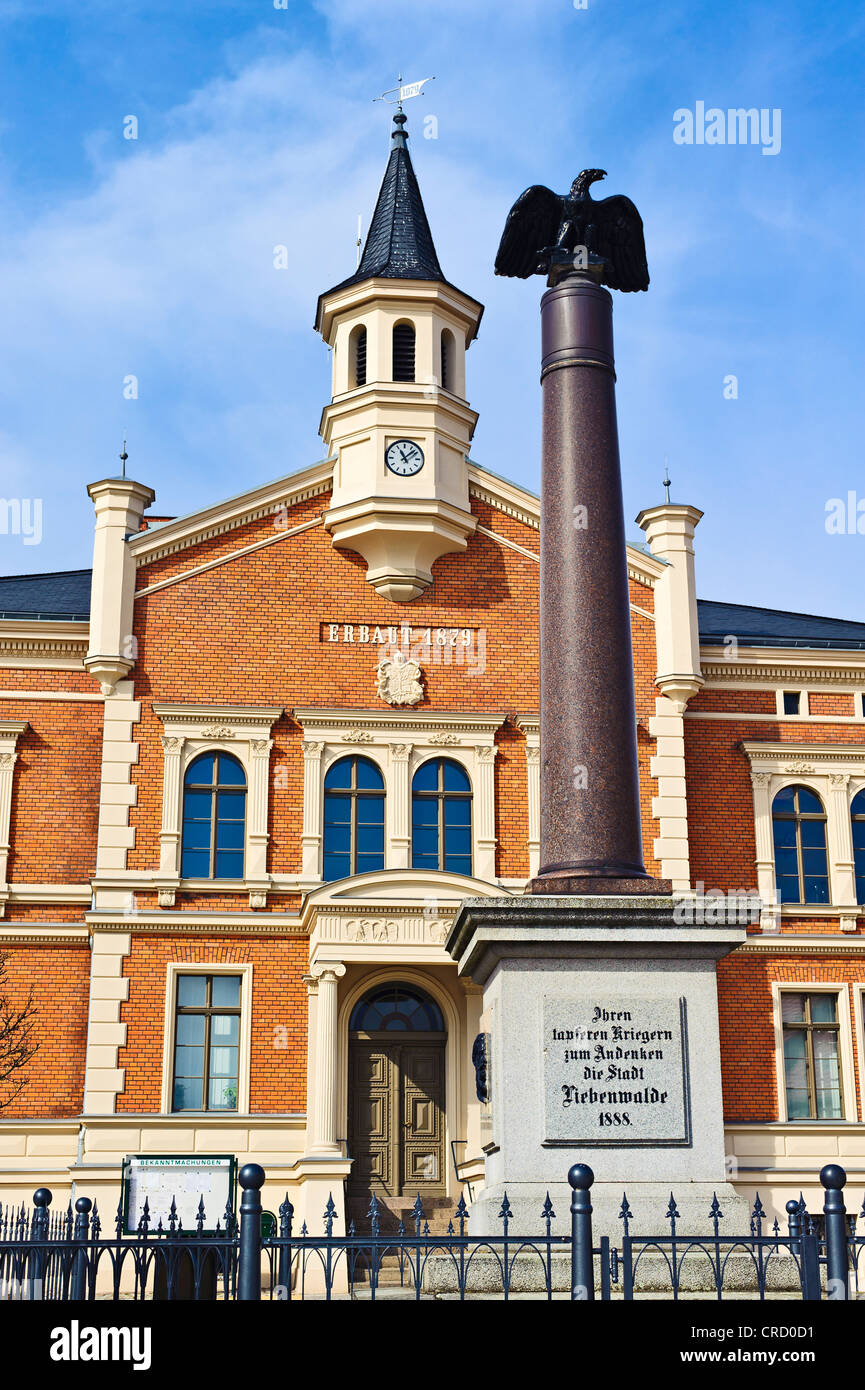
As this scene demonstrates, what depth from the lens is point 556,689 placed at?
427 inches

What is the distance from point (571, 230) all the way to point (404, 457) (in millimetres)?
10155

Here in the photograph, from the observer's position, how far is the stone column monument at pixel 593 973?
941 centimetres

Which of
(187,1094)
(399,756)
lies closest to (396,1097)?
(187,1094)

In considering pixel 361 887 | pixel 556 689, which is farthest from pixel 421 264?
pixel 556 689

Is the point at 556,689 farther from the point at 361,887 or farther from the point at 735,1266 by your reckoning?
the point at 361,887

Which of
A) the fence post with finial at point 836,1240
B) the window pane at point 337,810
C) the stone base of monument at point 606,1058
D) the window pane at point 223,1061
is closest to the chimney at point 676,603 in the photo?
the window pane at point 337,810

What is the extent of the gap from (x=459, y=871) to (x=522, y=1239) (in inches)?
531

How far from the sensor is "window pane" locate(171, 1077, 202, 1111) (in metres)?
19.7

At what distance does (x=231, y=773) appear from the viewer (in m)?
20.9

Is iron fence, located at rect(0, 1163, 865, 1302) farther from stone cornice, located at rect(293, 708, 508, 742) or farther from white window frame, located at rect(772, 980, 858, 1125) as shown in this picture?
white window frame, located at rect(772, 980, 858, 1125)

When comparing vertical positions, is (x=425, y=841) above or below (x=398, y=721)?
below

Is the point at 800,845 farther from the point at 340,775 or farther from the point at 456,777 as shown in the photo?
the point at 340,775

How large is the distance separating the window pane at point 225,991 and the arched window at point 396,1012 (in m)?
1.51

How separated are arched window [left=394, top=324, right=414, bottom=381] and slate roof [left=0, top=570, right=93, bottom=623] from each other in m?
5.49
